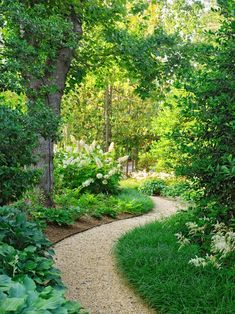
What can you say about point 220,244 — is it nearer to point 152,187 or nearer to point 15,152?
point 15,152

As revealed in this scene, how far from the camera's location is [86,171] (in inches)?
400

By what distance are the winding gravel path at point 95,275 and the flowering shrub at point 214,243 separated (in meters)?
0.80

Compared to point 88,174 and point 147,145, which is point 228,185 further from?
point 147,145

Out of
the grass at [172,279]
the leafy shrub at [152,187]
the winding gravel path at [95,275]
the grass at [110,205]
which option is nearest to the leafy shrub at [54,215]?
the winding gravel path at [95,275]

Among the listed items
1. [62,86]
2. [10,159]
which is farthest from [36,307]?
[62,86]

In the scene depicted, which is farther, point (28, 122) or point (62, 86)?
point (62, 86)

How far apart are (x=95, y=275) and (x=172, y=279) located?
1.06 m

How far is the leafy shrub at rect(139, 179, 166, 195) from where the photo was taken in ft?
41.0

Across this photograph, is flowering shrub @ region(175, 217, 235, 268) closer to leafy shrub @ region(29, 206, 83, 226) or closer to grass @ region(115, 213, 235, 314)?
grass @ region(115, 213, 235, 314)

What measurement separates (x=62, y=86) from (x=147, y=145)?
11.4m

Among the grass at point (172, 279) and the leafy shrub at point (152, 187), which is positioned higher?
the grass at point (172, 279)

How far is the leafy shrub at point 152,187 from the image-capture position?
1251 cm

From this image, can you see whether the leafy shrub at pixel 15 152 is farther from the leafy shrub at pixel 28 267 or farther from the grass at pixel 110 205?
the grass at pixel 110 205

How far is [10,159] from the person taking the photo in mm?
Result: 3771
